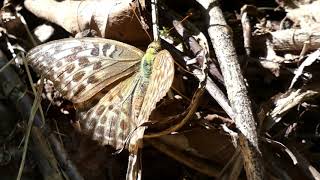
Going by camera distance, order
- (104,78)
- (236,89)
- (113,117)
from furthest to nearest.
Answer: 1. (104,78)
2. (113,117)
3. (236,89)

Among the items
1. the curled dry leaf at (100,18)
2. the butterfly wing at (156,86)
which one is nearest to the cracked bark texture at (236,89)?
the butterfly wing at (156,86)

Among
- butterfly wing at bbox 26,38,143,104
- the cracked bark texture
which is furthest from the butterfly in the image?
the cracked bark texture

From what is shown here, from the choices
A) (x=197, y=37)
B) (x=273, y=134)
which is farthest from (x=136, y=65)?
(x=273, y=134)

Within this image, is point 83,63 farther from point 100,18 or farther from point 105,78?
point 100,18

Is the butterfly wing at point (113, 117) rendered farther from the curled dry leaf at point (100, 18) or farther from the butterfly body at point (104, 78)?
the curled dry leaf at point (100, 18)

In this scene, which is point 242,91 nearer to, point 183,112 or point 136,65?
point 183,112

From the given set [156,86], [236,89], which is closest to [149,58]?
[156,86]
